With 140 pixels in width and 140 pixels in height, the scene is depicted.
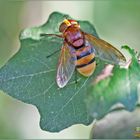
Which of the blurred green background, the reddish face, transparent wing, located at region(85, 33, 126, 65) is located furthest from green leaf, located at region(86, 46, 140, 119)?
the blurred green background

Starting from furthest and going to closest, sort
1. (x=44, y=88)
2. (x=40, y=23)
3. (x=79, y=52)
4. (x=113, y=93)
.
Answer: (x=40, y=23), (x=79, y=52), (x=44, y=88), (x=113, y=93)

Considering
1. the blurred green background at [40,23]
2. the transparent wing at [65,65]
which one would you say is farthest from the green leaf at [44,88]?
the blurred green background at [40,23]

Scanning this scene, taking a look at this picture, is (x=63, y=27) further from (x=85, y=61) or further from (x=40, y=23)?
(x=40, y=23)

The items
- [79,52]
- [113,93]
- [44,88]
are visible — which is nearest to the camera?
[113,93]

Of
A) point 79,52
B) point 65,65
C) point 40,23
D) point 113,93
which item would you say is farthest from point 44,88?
point 40,23

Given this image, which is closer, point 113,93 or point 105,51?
point 113,93

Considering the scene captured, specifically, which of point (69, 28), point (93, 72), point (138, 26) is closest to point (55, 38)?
point (69, 28)

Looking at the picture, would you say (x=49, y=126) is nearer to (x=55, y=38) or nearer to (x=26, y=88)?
(x=26, y=88)
